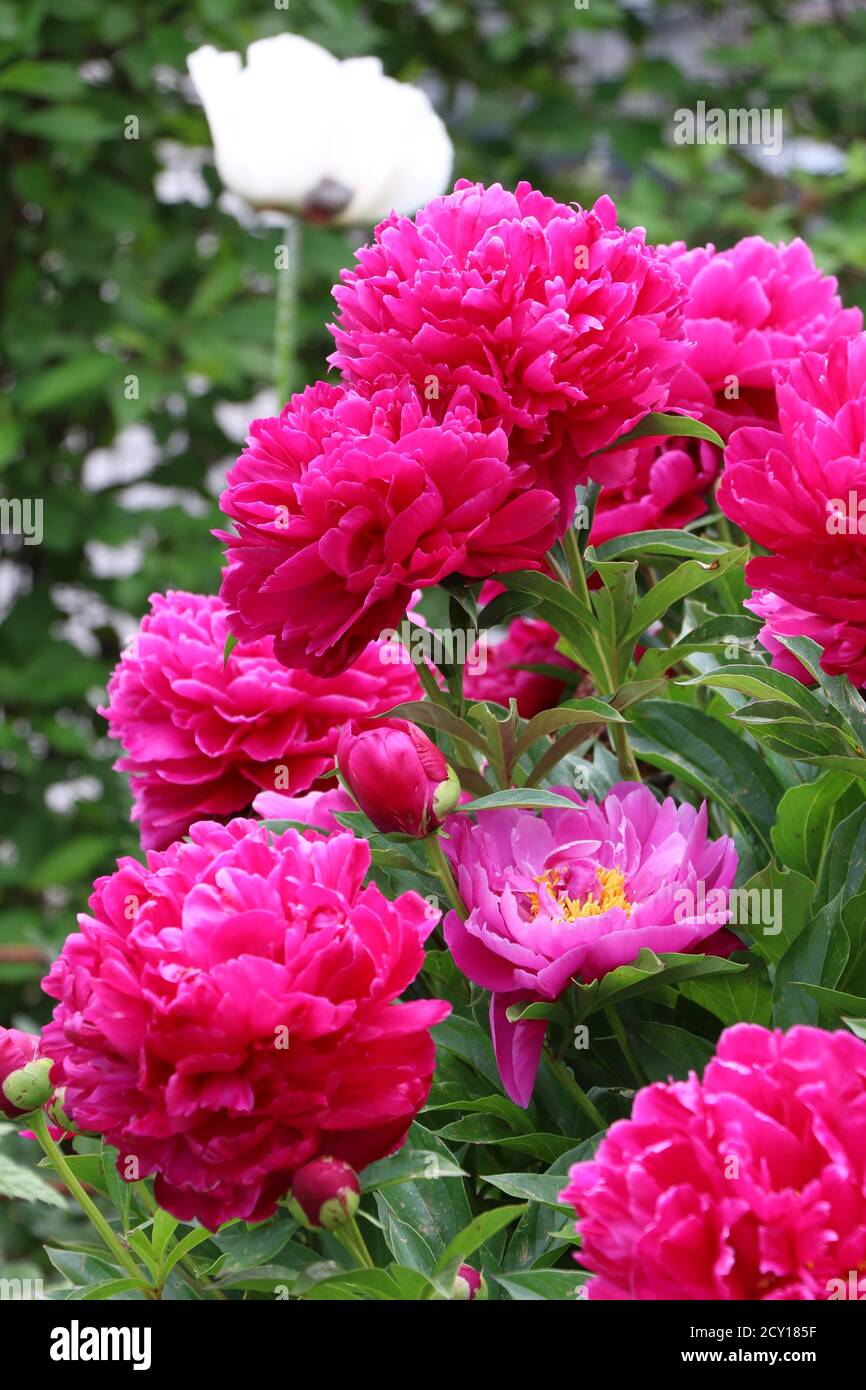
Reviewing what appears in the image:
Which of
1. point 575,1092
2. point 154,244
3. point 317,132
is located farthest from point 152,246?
point 575,1092

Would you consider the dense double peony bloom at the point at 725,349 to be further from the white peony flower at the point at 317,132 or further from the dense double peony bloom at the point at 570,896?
the white peony flower at the point at 317,132

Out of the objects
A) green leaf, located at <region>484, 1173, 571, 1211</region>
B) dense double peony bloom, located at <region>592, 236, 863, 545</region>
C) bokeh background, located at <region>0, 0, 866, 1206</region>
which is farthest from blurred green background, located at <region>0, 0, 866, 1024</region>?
green leaf, located at <region>484, 1173, 571, 1211</region>

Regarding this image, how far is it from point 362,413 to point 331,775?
15 centimetres

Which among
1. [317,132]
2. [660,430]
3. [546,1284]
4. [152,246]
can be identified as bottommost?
[546,1284]

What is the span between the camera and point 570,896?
44 centimetres

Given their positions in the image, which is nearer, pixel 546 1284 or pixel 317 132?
pixel 546 1284

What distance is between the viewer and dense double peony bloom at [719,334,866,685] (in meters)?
0.39

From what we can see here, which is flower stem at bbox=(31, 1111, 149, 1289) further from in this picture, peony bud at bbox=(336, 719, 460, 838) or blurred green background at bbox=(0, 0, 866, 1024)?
blurred green background at bbox=(0, 0, 866, 1024)

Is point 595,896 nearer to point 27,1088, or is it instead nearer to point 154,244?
point 27,1088

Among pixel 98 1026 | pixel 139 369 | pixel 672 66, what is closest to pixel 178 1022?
pixel 98 1026

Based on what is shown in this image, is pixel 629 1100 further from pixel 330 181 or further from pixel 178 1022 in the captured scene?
pixel 330 181

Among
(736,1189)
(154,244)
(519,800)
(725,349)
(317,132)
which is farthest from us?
(154,244)

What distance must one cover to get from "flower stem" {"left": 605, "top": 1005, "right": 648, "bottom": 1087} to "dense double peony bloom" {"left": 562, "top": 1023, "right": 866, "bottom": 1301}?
111 mm

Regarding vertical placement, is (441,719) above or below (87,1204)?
above
